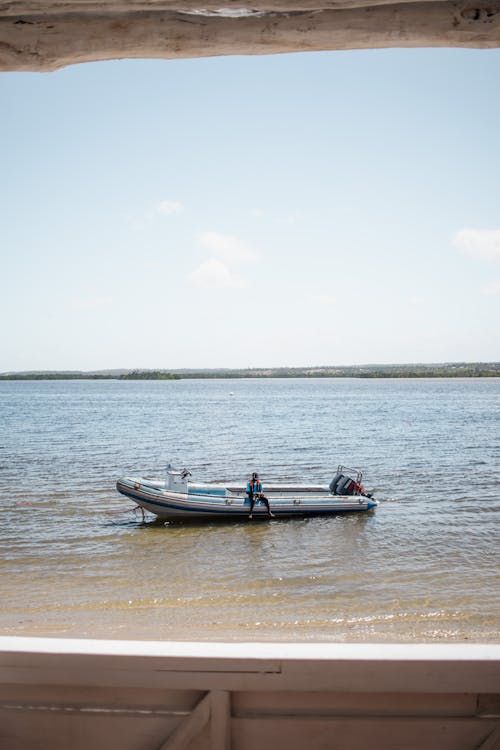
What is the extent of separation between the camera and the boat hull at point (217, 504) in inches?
512

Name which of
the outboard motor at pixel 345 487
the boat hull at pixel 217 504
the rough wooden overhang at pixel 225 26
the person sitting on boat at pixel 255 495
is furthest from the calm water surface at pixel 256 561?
the rough wooden overhang at pixel 225 26

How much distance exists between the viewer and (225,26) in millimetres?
1853

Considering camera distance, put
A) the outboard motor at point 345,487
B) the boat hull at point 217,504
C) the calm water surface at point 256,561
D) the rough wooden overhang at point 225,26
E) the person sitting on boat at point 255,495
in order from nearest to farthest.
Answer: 1. the rough wooden overhang at point 225,26
2. the calm water surface at point 256,561
3. the boat hull at point 217,504
4. the person sitting on boat at point 255,495
5. the outboard motor at point 345,487

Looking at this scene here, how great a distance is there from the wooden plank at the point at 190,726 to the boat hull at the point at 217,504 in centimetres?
1190

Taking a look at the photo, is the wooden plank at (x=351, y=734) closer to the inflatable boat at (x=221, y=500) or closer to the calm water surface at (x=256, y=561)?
the calm water surface at (x=256, y=561)

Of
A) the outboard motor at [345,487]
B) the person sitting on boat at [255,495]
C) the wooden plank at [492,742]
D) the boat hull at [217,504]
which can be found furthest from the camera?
the outboard motor at [345,487]

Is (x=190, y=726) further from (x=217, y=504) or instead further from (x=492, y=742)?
(x=217, y=504)

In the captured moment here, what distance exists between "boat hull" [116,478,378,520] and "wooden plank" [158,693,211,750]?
39.0 feet

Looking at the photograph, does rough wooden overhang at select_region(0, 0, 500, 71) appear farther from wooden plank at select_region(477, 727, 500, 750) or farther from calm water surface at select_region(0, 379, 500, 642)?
calm water surface at select_region(0, 379, 500, 642)

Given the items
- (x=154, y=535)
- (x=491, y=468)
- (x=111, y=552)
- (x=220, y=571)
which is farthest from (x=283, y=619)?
(x=491, y=468)

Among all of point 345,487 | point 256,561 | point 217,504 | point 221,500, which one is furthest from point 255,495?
point 256,561

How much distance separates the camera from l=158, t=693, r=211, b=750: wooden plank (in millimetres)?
1325

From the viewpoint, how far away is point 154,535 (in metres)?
12.1

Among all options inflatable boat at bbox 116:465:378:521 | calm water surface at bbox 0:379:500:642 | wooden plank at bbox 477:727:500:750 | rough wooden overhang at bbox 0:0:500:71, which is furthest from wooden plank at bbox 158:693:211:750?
inflatable boat at bbox 116:465:378:521
